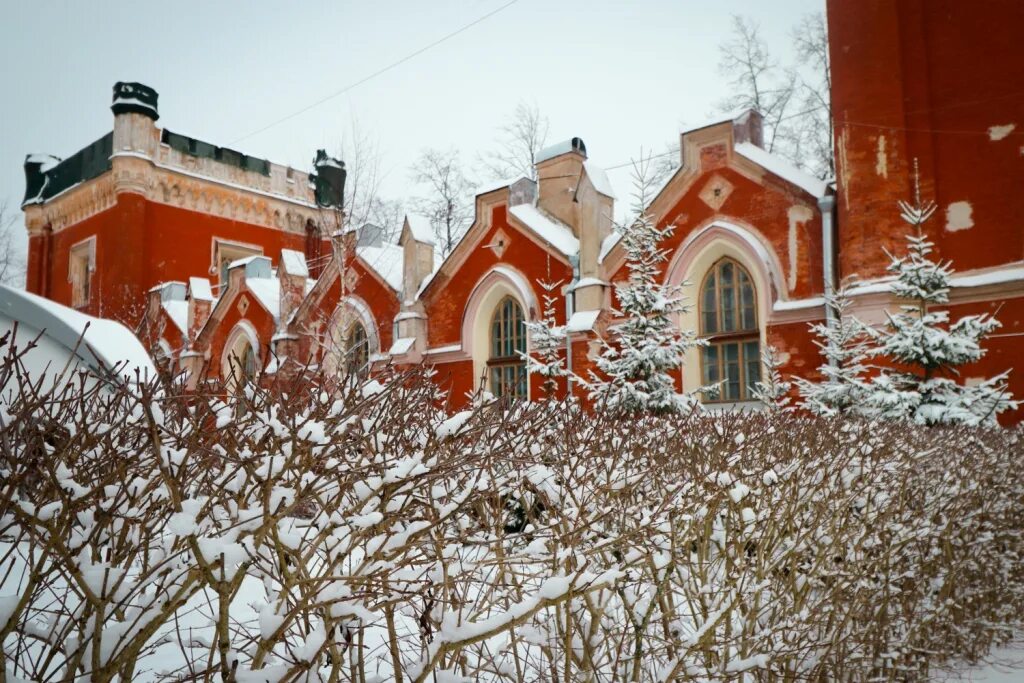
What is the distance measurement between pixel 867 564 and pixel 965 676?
2.20 metres

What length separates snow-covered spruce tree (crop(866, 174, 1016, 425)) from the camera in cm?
978

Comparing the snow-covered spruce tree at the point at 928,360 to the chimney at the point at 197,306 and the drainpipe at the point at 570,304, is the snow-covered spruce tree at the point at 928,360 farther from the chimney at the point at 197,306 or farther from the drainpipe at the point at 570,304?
the chimney at the point at 197,306

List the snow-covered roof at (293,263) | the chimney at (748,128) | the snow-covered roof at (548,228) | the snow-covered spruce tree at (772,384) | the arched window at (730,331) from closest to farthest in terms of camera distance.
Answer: the snow-covered spruce tree at (772,384)
the arched window at (730,331)
the chimney at (748,128)
the snow-covered roof at (548,228)
the snow-covered roof at (293,263)

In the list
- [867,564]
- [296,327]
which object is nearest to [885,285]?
[867,564]

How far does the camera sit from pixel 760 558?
3.56 meters

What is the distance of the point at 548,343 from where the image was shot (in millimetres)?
15344

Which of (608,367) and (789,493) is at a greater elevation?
(608,367)

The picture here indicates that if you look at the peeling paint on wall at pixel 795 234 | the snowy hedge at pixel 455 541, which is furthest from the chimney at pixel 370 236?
the snowy hedge at pixel 455 541

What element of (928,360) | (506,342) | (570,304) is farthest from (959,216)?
(506,342)

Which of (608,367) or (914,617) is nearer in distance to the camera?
(914,617)

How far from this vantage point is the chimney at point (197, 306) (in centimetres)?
2438

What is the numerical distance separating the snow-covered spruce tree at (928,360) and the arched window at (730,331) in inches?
121

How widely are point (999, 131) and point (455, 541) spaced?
1397cm

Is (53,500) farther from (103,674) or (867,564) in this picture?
(867,564)
